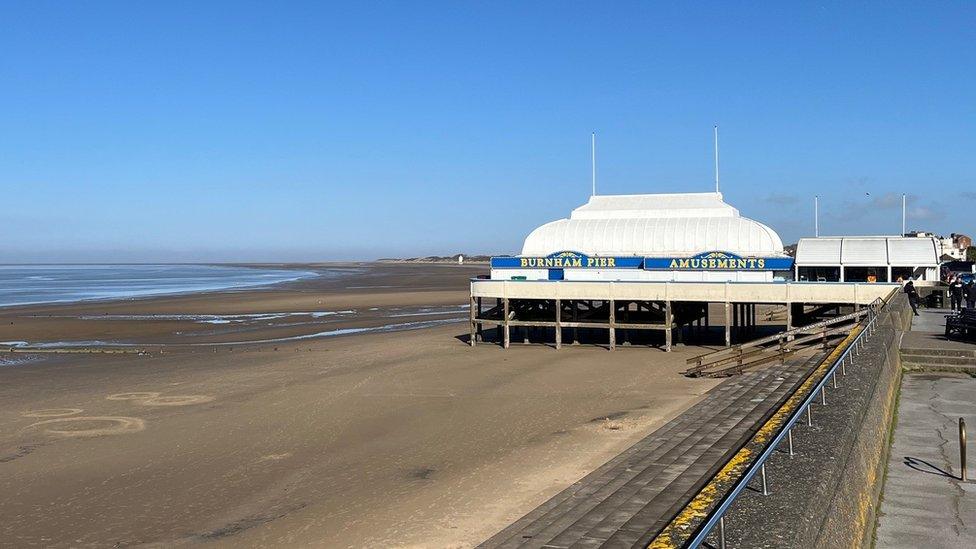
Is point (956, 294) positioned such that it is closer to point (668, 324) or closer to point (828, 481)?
point (668, 324)

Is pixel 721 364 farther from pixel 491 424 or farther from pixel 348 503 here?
pixel 348 503

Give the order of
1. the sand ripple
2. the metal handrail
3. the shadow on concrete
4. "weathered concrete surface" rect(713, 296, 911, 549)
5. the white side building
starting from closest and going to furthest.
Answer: the metal handrail → "weathered concrete surface" rect(713, 296, 911, 549) → the shadow on concrete → the sand ripple → the white side building

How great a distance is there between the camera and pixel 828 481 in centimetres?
750

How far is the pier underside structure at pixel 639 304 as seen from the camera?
30.0 m

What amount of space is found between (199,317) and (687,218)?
1372 inches

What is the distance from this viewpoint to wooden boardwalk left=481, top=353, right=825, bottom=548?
10703 mm

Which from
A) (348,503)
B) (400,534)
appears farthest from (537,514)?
(348,503)

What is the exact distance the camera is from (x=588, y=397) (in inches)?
904

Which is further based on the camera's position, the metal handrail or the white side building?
the white side building

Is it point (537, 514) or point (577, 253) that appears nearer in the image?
point (537, 514)

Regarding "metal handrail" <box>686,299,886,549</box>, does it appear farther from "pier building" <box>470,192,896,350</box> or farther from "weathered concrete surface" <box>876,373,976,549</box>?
"pier building" <box>470,192,896,350</box>

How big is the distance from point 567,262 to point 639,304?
3974 mm

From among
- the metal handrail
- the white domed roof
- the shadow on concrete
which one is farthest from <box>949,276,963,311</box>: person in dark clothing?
the metal handrail

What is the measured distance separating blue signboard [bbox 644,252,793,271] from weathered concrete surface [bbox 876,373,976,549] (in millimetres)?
16230
